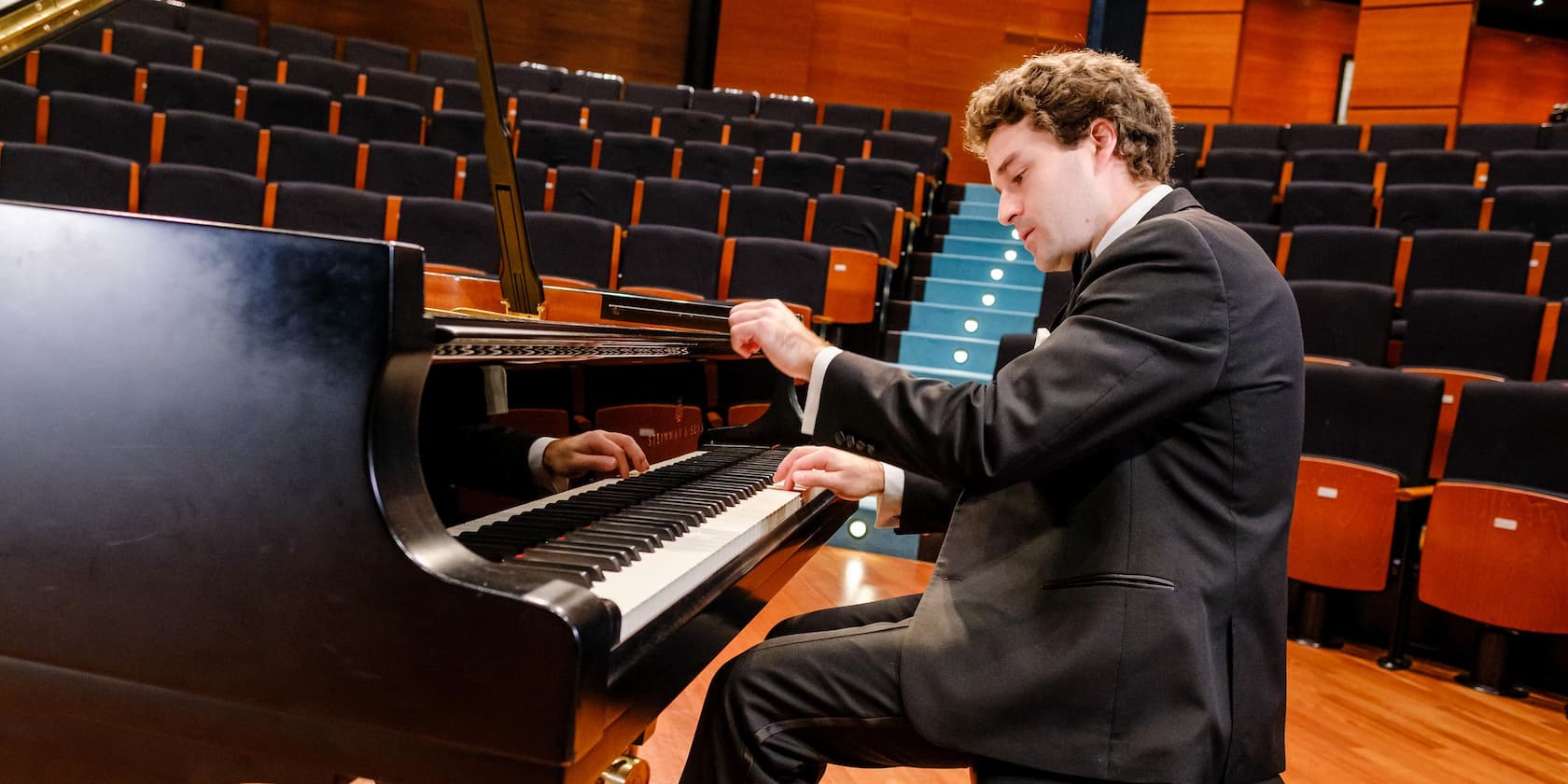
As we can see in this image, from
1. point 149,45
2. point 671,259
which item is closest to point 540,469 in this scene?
point 671,259

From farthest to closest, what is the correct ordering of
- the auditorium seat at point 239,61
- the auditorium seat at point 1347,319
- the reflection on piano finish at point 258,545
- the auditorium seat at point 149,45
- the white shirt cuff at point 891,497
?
the auditorium seat at point 239,61, the auditorium seat at point 149,45, the auditorium seat at point 1347,319, the white shirt cuff at point 891,497, the reflection on piano finish at point 258,545

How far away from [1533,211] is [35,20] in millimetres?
4851

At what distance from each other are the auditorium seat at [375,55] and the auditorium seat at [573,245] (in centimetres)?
334

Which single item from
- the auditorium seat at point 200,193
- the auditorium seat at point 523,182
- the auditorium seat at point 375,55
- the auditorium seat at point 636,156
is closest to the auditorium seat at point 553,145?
the auditorium seat at point 636,156

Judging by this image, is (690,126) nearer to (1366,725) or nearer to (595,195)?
(595,195)

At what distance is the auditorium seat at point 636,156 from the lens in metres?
5.03

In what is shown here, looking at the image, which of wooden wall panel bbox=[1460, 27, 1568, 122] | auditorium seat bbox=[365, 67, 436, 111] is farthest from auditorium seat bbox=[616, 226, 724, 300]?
wooden wall panel bbox=[1460, 27, 1568, 122]

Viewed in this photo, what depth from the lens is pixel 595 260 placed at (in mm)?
3961

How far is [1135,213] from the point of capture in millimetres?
964

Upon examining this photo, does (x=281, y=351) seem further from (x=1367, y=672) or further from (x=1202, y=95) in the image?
(x=1202, y=95)

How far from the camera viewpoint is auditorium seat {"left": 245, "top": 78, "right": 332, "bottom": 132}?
190 inches

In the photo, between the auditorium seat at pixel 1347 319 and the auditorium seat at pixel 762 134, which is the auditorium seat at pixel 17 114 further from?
the auditorium seat at pixel 1347 319

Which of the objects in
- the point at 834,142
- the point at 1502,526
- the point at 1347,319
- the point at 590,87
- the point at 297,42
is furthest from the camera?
the point at 590,87

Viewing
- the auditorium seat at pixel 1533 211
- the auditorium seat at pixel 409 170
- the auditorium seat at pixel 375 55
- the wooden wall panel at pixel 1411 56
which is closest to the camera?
the auditorium seat at pixel 1533 211
